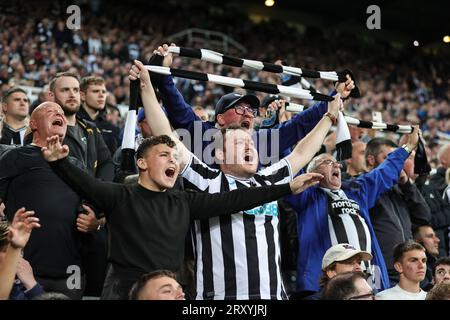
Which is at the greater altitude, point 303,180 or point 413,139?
point 413,139

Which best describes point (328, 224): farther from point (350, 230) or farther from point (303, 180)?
point (303, 180)

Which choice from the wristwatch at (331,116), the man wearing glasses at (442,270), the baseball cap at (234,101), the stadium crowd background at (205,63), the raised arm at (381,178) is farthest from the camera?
the stadium crowd background at (205,63)

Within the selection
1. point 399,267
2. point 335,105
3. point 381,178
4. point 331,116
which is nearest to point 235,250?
point 331,116

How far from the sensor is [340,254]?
15.0 ft

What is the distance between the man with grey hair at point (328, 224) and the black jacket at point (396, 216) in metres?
0.42

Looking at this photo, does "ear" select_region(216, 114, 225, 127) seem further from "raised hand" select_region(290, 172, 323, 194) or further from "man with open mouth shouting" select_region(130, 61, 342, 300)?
"raised hand" select_region(290, 172, 323, 194)

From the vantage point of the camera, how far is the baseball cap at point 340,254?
455cm

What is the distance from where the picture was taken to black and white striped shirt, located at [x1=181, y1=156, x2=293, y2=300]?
3887 millimetres

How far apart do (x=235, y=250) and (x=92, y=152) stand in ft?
6.02

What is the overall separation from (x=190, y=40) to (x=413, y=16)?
848 centimetres

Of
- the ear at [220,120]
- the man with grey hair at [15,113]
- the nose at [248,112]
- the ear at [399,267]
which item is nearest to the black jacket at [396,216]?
the ear at [399,267]

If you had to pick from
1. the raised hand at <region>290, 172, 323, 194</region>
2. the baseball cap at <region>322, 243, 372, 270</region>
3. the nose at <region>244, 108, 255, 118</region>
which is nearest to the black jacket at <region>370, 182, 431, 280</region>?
the baseball cap at <region>322, 243, 372, 270</region>

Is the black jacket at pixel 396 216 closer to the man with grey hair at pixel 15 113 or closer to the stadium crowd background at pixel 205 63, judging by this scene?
the man with grey hair at pixel 15 113

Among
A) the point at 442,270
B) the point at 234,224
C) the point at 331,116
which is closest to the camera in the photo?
the point at 234,224
